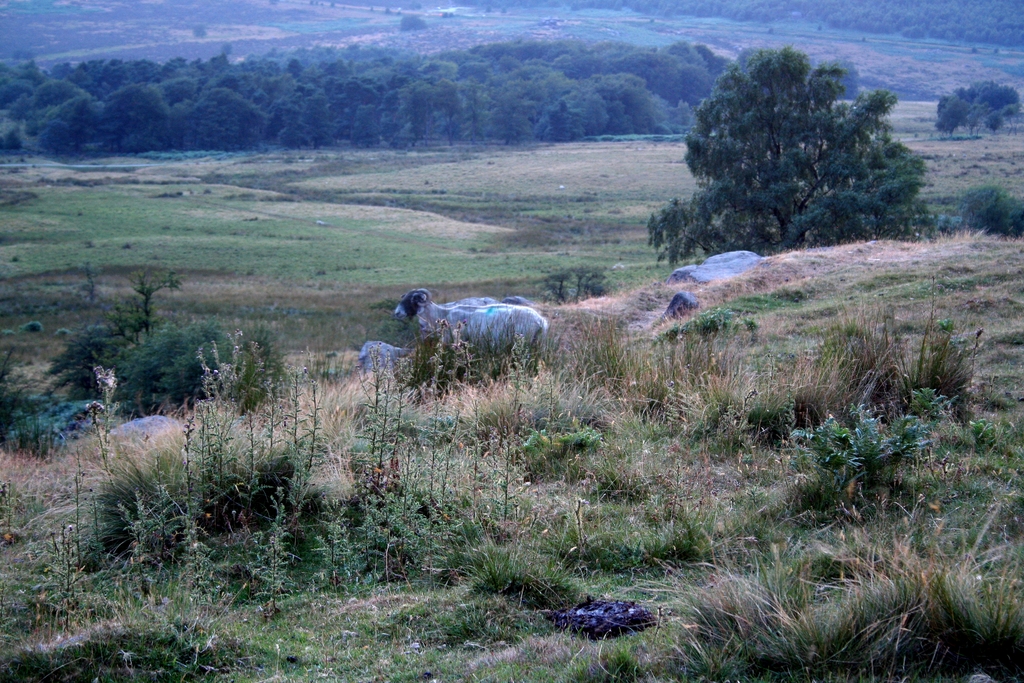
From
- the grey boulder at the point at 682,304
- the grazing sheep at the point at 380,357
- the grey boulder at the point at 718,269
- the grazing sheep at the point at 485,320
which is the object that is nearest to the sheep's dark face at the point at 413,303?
the grazing sheep at the point at 485,320

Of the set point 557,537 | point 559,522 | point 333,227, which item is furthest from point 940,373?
point 333,227

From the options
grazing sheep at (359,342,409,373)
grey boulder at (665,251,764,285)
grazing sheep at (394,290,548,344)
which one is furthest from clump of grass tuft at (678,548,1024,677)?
grey boulder at (665,251,764,285)

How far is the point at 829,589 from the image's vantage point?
3318mm

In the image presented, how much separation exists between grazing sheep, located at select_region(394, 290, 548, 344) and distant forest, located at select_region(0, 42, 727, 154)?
3885 inches

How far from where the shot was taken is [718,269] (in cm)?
1944

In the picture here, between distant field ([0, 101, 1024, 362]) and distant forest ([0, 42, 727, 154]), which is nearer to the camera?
distant field ([0, 101, 1024, 362])

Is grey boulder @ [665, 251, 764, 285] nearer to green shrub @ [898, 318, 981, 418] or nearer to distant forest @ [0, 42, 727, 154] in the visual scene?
green shrub @ [898, 318, 981, 418]

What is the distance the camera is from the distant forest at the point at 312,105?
325 ft

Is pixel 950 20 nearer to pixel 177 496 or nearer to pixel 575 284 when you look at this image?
pixel 575 284

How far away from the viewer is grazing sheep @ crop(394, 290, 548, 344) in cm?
859

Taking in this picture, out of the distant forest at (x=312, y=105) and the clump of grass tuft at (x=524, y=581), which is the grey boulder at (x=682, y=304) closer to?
the clump of grass tuft at (x=524, y=581)

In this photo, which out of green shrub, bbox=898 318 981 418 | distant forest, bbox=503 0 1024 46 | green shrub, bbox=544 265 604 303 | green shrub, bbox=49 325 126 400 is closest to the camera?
green shrub, bbox=898 318 981 418

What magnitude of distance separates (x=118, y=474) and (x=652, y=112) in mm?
125388

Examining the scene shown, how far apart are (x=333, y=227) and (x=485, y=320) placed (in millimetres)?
47873
